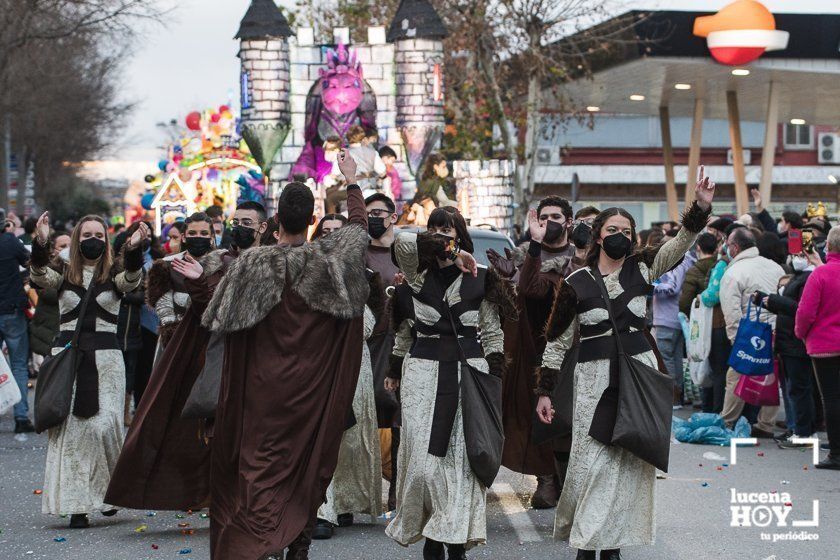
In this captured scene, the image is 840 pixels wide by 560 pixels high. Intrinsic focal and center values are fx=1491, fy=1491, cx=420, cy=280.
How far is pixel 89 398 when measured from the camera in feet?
30.0

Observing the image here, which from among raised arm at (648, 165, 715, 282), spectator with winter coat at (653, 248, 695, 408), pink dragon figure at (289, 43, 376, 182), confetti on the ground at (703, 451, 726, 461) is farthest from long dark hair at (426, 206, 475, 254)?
pink dragon figure at (289, 43, 376, 182)

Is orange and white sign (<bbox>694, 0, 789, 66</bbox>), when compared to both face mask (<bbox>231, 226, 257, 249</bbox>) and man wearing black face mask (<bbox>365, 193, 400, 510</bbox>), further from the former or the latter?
face mask (<bbox>231, 226, 257, 249</bbox>)

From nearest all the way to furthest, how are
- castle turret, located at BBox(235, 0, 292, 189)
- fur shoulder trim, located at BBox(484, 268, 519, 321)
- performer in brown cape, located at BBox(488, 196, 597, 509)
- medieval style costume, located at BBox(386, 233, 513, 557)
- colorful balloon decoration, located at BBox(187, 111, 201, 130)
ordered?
medieval style costume, located at BBox(386, 233, 513, 557)
fur shoulder trim, located at BBox(484, 268, 519, 321)
performer in brown cape, located at BBox(488, 196, 597, 509)
castle turret, located at BBox(235, 0, 292, 189)
colorful balloon decoration, located at BBox(187, 111, 201, 130)

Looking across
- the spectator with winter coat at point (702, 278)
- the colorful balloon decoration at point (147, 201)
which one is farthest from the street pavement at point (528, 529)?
the colorful balloon decoration at point (147, 201)

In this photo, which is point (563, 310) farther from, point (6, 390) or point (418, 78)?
point (418, 78)

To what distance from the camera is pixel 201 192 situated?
42906 millimetres

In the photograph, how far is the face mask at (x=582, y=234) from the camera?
8.27m

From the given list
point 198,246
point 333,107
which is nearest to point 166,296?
point 198,246

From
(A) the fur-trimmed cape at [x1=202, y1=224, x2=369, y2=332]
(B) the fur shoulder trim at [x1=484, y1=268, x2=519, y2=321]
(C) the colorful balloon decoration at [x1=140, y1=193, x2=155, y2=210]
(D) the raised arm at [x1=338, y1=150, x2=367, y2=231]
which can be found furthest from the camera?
(C) the colorful balloon decoration at [x1=140, y1=193, x2=155, y2=210]

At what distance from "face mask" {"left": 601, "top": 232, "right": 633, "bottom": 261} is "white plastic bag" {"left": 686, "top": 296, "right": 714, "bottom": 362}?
6.92m

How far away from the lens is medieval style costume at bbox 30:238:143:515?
29.8 feet

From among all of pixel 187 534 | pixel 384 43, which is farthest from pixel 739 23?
pixel 187 534
